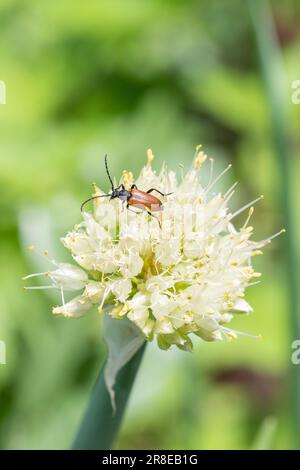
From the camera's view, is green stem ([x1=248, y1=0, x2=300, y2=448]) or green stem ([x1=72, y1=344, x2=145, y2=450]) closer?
green stem ([x1=72, y1=344, x2=145, y2=450])

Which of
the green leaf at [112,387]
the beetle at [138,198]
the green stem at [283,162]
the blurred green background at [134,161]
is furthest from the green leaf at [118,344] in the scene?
the blurred green background at [134,161]

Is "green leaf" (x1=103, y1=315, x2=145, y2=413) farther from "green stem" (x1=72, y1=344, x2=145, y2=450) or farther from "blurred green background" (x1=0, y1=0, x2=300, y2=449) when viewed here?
"blurred green background" (x1=0, y1=0, x2=300, y2=449)

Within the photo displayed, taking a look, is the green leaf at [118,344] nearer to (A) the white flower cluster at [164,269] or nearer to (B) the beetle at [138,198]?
(A) the white flower cluster at [164,269]

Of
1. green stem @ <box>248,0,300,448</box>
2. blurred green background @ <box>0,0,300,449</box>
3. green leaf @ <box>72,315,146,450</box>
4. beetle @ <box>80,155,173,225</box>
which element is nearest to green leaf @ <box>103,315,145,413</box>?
green leaf @ <box>72,315,146,450</box>

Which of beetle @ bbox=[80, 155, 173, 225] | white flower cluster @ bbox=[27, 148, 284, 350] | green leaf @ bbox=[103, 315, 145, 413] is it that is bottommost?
green leaf @ bbox=[103, 315, 145, 413]

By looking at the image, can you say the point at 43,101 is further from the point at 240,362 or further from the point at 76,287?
the point at 76,287

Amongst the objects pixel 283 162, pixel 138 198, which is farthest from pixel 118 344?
pixel 283 162
